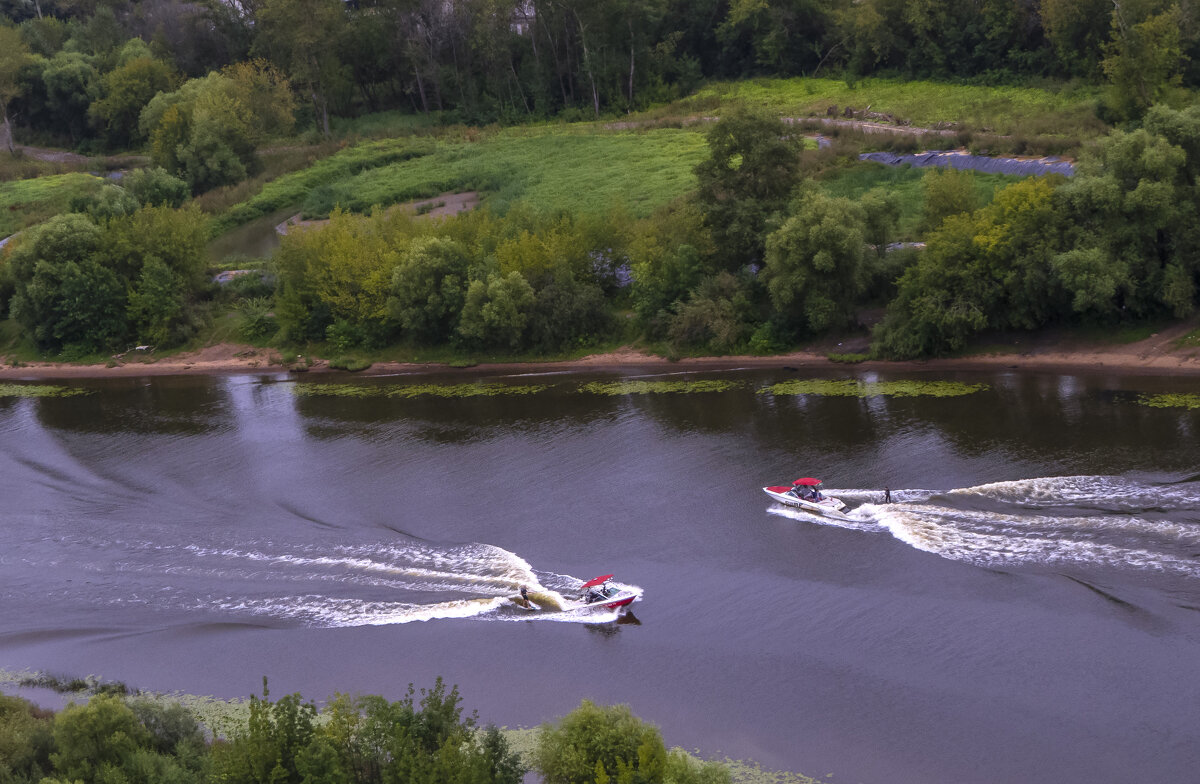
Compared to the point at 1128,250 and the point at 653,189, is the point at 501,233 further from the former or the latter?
the point at 1128,250

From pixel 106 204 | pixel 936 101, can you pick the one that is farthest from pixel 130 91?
pixel 936 101

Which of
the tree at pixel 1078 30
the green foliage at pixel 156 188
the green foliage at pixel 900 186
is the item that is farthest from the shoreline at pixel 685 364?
the tree at pixel 1078 30

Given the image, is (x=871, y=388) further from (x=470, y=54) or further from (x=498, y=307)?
(x=470, y=54)

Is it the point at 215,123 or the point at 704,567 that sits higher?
the point at 215,123

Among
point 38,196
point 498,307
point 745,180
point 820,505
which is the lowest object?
point 820,505

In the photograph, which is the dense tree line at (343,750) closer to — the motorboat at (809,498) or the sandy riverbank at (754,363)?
the motorboat at (809,498)

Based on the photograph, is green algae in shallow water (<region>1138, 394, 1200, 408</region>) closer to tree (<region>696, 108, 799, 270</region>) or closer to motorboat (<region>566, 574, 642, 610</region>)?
tree (<region>696, 108, 799, 270</region>)
